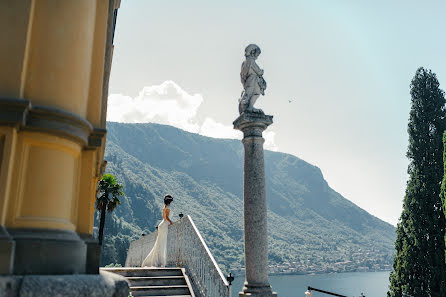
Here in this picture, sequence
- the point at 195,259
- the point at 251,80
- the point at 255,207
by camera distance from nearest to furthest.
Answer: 1. the point at 255,207
2. the point at 195,259
3. the point at 251,80

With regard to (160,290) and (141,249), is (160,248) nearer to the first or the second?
(160,290)

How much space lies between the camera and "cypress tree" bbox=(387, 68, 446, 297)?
2814 cm

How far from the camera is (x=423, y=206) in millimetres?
29984

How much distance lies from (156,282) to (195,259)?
41.9 inches

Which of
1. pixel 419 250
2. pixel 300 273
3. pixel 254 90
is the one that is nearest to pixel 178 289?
pixel 254 90

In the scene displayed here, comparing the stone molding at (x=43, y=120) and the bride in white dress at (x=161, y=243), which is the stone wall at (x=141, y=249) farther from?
the stone molding at (x=43, y=120)

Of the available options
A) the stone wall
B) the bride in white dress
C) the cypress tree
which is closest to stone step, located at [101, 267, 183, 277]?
the bride in white dress

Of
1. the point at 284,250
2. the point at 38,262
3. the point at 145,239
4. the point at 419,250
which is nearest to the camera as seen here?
the point at 38,262

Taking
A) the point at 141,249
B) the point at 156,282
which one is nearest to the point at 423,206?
the point at 141,249

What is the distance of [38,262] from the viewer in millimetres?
2211

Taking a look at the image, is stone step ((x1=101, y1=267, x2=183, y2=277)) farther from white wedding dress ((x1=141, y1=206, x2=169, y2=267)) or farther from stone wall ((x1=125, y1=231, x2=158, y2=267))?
stone wall ((x1=125, y1=231, x2=158, y2=267))

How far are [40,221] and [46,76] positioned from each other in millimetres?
965

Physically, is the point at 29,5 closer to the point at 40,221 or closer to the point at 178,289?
the point at 40,221

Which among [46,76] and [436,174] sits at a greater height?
[436,174]
